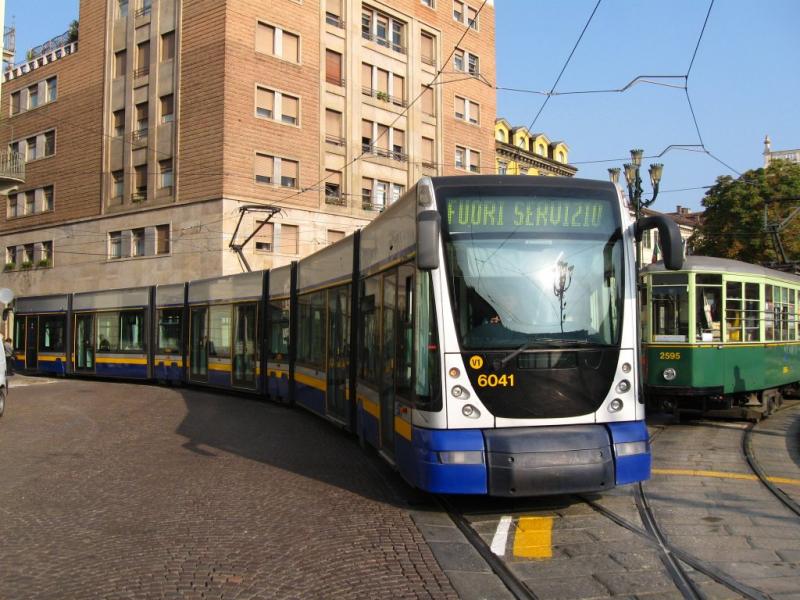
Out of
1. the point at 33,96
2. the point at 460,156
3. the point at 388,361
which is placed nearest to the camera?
the point at 388,361

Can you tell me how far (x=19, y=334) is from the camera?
2772 centimetres

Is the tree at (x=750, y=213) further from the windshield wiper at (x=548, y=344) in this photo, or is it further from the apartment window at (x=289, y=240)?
the windshield wiper at (x=548, y=344)

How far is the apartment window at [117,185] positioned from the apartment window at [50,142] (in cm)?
584

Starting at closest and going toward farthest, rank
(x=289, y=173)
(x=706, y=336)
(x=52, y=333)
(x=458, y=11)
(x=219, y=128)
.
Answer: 1. (x=706, y=336)
2. (x=52, y=333)
3. (x=219, y=128)
4. (x=289, y=173)
5. (x=458, y=11)

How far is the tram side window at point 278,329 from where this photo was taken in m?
15.5

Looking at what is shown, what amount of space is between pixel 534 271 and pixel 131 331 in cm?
1882

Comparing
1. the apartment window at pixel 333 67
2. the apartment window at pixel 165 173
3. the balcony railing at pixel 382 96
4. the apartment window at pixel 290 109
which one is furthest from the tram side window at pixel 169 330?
the balcony railing at pixel 382 96

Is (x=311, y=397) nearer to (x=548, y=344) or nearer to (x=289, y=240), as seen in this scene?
(x=548, y=344)

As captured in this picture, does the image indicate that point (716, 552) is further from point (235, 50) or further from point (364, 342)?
point (235, 50)

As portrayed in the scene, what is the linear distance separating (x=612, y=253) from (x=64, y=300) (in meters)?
22.6

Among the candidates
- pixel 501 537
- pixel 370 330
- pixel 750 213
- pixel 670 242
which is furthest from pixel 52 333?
pixel 750 213

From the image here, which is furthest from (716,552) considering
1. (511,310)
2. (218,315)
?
(218,315)

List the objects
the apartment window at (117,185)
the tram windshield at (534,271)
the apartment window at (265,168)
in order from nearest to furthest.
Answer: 1. the tram windshield at (534,271)
2. the apartment window at (265,168)
3. the apartment window at (117,185)

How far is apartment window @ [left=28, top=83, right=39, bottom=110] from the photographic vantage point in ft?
147
